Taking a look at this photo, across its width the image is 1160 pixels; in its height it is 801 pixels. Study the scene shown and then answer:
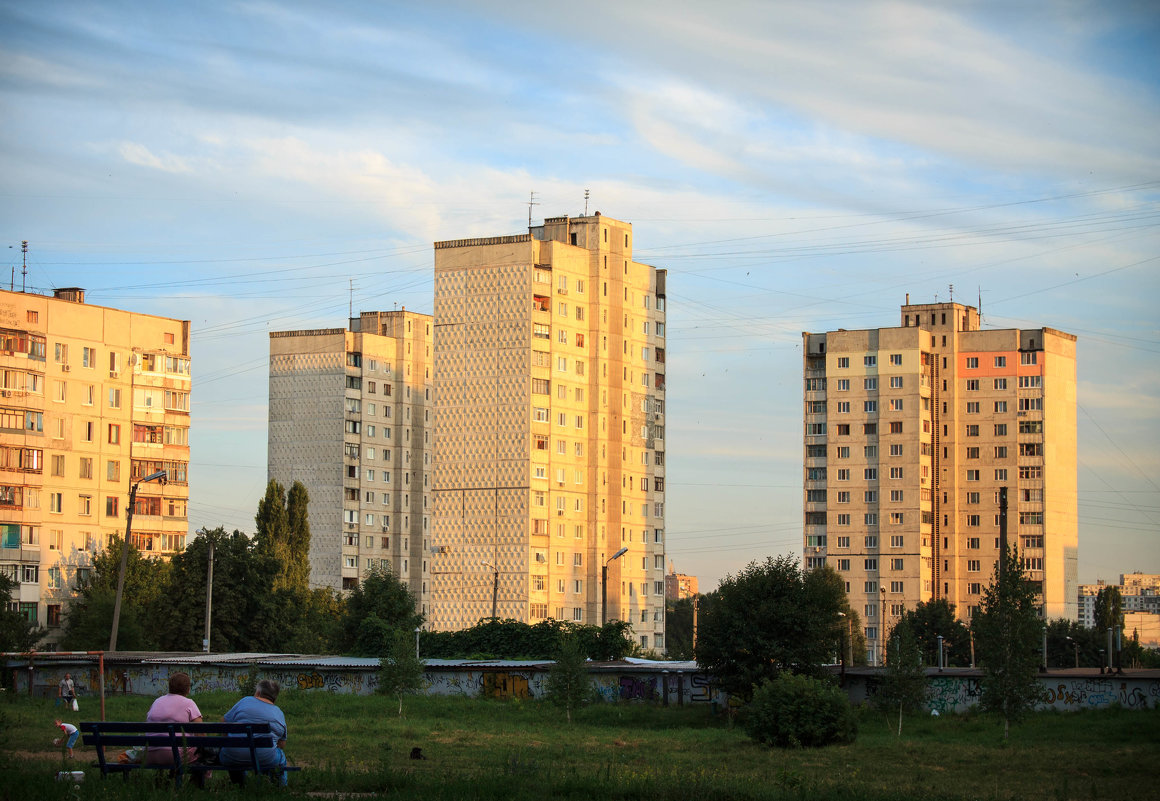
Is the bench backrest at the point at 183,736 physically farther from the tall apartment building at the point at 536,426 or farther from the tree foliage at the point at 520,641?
the tall apartment building at the point at 536,426

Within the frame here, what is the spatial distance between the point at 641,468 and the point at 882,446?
34992mm

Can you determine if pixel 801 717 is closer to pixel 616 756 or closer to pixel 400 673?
pixel 616 756

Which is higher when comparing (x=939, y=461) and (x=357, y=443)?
(x=357, y=443)

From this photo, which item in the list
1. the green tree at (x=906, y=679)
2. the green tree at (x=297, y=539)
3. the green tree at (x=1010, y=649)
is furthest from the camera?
the green tree at (x=297, y=539)

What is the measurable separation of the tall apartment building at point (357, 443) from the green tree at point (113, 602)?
3957 cm

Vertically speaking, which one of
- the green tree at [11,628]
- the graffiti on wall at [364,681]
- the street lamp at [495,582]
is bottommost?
the graffiti on wall at [364,681]

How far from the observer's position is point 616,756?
102 ft

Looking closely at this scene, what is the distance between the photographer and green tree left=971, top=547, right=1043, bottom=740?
133ft

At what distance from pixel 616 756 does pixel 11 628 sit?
47.0 meters

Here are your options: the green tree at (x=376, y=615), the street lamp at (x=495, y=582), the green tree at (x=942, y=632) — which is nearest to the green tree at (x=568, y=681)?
the green tree at (x=376, y=615)

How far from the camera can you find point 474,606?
102m

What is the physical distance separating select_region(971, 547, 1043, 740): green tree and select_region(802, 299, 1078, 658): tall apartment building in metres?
93.4

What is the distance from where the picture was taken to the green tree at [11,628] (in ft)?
218

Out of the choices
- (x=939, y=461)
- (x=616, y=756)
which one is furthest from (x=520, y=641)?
(x=939, y=461)
